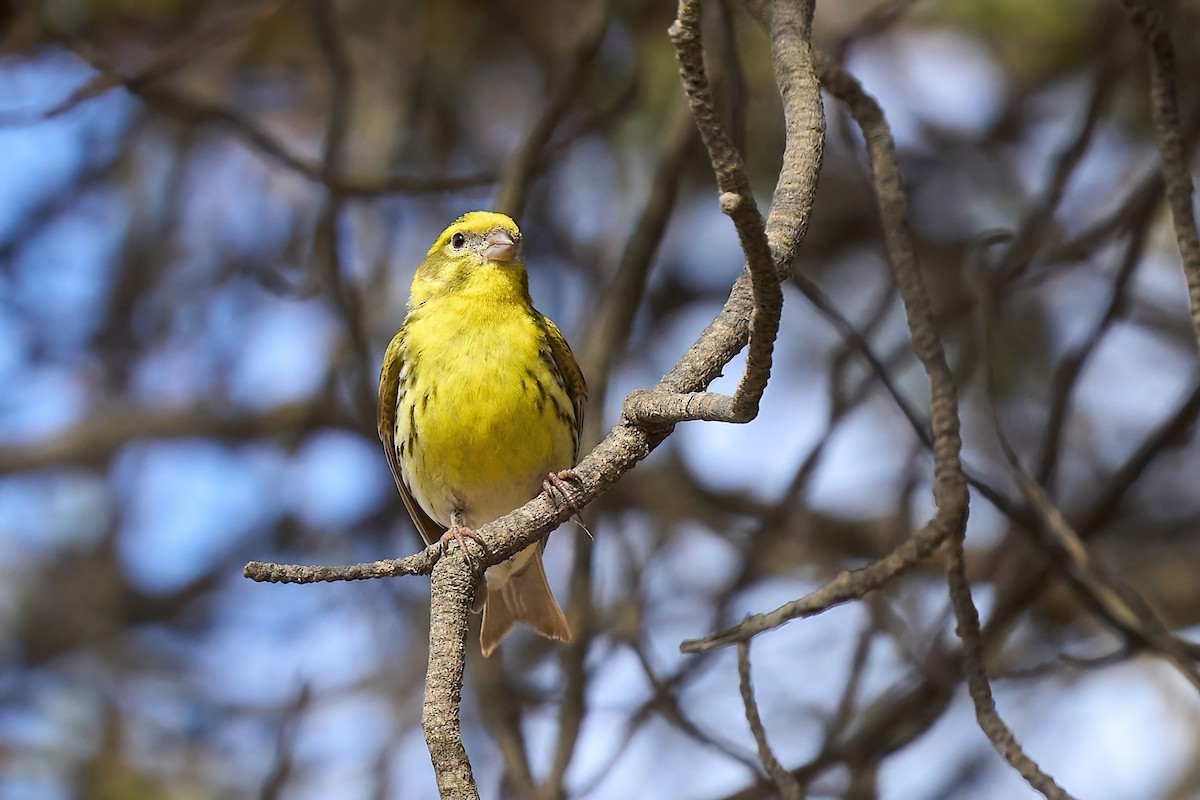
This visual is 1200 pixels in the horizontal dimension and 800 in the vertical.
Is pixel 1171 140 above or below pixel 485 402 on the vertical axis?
below

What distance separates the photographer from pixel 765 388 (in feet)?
6.37

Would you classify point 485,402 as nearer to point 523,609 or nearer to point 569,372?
point 569,372

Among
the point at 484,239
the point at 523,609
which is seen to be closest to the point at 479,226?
the point at 484,239

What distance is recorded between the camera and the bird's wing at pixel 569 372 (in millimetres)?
4168

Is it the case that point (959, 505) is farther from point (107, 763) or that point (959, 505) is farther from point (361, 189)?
point (107, 763)

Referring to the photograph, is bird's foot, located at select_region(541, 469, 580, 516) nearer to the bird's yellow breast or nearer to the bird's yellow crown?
the bird's yellow breast

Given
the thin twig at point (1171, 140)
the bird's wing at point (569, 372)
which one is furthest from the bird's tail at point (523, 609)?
the thin twig at point (1171, 140)

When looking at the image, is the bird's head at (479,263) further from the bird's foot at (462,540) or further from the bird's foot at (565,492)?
the bird's foot at (462,540)

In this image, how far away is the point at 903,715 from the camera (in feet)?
13.2

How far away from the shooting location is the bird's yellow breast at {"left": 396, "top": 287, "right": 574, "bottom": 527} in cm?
395

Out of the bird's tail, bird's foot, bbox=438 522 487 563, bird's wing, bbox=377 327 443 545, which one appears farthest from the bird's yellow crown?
bird's foot, bbox=438 522 487 563

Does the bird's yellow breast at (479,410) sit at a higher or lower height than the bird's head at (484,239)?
lower

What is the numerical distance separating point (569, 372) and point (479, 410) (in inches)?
14.6

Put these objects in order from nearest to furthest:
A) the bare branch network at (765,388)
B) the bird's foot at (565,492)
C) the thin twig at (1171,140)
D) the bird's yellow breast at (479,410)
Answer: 1. the bare branch network at (765,388)
2. the bird's foot at (565,492)
3. the thin twig at (1171,140)
4. the bird's yellow breast at (479,410)
